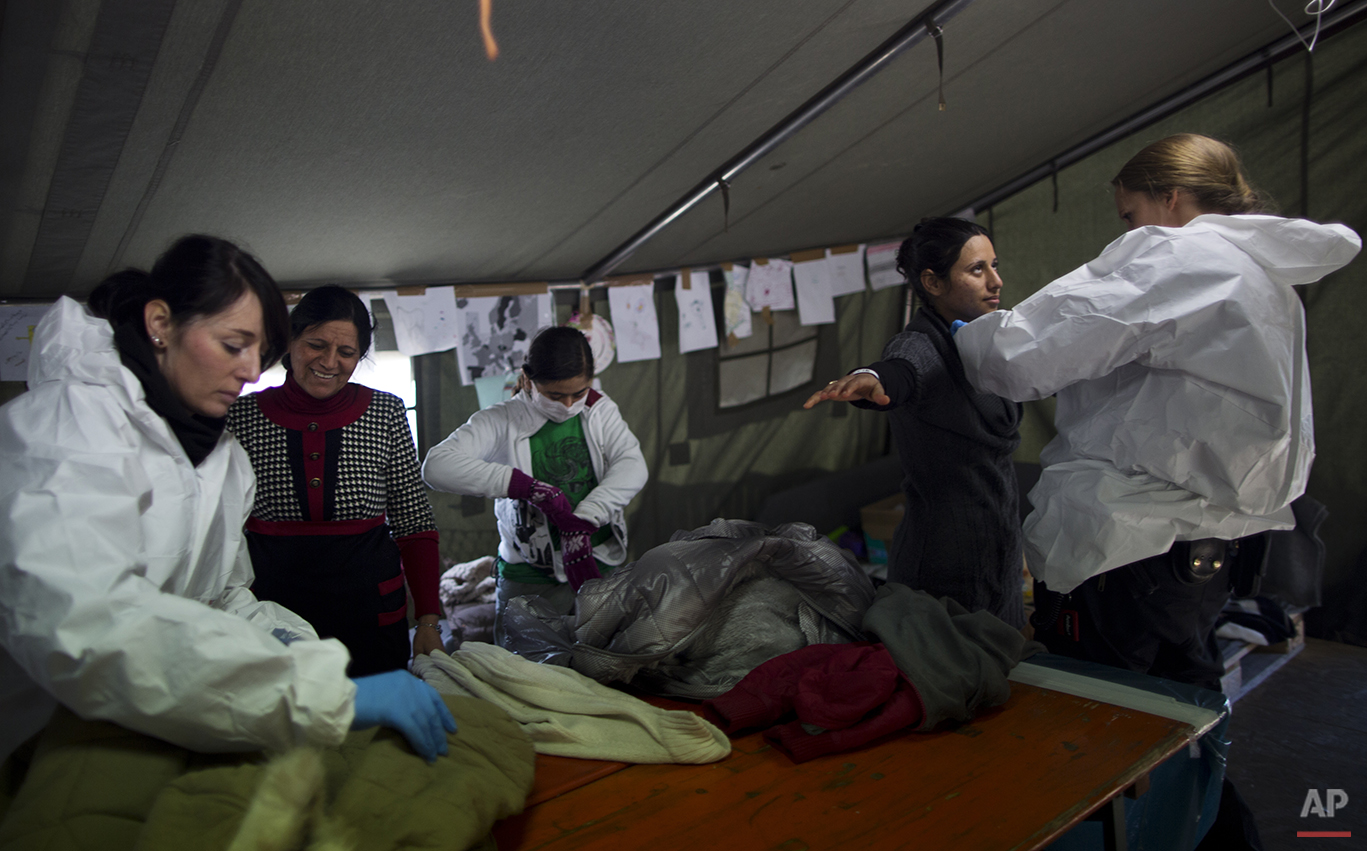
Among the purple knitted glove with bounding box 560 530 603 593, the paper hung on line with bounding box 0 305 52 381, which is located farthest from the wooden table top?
the paper hung on line with bounding box 0 305 52 381

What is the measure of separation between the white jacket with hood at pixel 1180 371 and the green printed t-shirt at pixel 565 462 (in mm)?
1240

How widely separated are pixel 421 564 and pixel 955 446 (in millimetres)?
1191

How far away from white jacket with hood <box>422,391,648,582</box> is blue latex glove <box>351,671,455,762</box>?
1.15 meters

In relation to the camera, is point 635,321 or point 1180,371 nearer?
point 1180,371

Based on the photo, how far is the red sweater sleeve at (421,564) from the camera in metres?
1.74

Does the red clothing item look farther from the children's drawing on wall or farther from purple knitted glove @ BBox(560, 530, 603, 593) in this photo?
the children's drawing on wall

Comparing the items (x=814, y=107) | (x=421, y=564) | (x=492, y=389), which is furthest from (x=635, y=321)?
(x=421, y=564)

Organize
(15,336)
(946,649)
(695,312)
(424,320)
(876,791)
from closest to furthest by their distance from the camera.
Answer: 1. (876,791)
2. (946,649)
3. (15,336)
4. (424,320)
5. (695,312)

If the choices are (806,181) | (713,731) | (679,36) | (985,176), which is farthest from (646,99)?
(985,176)

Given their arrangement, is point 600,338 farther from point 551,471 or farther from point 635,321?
point 551,471

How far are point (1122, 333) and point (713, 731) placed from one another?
3.12 feet

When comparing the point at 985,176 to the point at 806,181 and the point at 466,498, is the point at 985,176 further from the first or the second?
the point at 466,498

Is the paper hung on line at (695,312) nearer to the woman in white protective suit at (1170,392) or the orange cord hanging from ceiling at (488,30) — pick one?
the orange cord hanging from ceiling at (488,30)

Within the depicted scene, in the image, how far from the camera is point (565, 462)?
2314 millimetres
